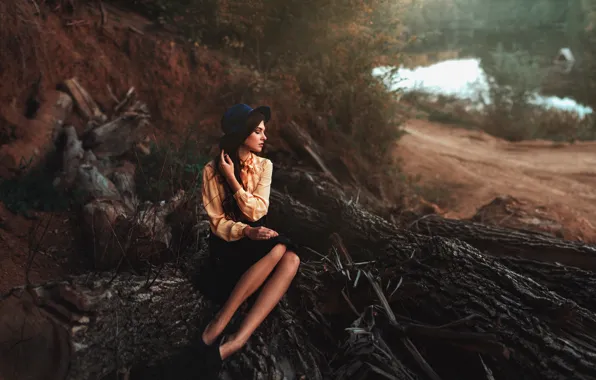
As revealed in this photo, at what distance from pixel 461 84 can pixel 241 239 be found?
682 inches

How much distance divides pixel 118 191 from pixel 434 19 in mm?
22285

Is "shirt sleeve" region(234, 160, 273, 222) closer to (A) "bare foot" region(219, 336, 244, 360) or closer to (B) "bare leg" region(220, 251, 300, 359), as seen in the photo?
(B) "bare leg" region(220, 251, 300, 359)

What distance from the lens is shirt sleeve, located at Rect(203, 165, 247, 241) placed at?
2.87 metres

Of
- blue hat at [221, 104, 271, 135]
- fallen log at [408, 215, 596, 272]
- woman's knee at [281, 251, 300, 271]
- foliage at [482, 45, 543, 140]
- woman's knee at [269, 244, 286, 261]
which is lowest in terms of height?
foliage at [482, 45, 543, 140]

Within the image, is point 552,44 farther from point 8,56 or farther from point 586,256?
point 8,56

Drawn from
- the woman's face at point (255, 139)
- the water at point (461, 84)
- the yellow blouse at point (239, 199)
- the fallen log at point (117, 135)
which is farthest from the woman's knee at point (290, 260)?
the water at point (461, 84)

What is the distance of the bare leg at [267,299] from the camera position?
9.04 ft

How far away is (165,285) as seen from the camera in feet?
9.84

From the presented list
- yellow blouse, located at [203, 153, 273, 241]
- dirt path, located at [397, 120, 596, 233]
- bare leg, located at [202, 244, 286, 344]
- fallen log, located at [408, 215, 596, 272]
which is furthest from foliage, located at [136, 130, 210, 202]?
dirt path, located at [397, 120, 596, 233]

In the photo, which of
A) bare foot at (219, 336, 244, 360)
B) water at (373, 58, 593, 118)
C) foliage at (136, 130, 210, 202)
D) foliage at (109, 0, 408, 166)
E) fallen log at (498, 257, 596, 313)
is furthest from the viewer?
water at (373, 58, 593, 118)

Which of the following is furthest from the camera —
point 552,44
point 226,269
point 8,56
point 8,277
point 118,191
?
point 552,44

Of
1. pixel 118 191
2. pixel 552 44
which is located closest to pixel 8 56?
pixel 118 191

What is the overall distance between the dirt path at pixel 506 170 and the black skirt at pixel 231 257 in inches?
202

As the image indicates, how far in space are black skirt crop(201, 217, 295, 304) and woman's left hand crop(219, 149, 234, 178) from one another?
0.35 m
